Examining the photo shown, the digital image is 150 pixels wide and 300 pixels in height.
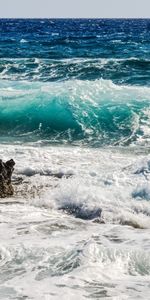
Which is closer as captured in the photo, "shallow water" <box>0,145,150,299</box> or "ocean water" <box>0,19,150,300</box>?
"shallow water" <box>0,145,150,299</box>

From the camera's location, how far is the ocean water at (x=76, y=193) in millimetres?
4816

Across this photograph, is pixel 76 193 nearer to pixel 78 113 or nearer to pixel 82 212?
pixel 82 212

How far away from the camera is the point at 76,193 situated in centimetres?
736

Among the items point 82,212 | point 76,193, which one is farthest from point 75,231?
point 76,193

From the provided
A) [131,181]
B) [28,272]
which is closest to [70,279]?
[28,272]

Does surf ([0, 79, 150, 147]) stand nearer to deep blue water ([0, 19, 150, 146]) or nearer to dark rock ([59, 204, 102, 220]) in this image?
deep blue water ([0, 19, 150, 146])

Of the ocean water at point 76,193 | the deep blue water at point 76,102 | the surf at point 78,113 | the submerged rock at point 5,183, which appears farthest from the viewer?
the deep blue water at point 76,102

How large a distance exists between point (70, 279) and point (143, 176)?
3.65m

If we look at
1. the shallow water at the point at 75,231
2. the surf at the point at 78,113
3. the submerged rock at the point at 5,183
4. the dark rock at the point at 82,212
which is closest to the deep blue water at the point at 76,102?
the surf at the point at 78,113

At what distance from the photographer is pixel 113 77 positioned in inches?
800

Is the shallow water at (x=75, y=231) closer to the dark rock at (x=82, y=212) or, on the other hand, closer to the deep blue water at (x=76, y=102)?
the dark rock at (x=82, y=212)

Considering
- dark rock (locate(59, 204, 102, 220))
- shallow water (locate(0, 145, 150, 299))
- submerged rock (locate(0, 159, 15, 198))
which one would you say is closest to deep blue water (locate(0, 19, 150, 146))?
shallow water (locate(0, 145, 150, 299))

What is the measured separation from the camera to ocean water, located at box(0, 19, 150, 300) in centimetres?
482

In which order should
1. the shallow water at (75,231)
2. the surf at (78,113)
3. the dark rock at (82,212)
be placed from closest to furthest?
the shallow water at (75,231) → the dark rock at (82,212) → the surf at (78,113)
